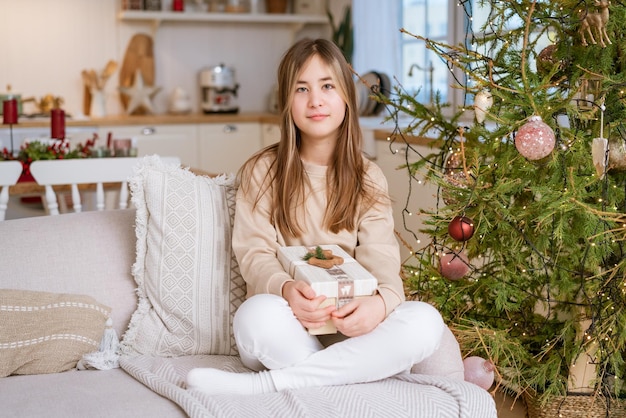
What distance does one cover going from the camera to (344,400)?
1.53 metres

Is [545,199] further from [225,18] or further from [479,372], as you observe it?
[225,18]

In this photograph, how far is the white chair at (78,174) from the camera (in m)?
2.71

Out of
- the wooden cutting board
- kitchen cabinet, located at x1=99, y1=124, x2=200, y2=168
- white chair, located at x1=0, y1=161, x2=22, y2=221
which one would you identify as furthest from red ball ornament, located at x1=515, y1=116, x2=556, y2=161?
the wooden cutting board

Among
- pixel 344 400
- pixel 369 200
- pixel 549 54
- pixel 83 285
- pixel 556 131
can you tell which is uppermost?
pixel 549 54

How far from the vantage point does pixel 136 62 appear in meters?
5.19

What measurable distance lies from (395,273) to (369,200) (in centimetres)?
19

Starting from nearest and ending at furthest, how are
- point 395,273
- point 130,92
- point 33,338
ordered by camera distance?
point 33,338
point 395,273
point 130,92

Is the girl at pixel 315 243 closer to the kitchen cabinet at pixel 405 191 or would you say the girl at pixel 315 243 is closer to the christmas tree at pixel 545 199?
the christmas tree at pixel 545 199

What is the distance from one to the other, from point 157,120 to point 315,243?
3110 millimetres

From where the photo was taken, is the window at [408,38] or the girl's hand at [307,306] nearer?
the girl's hand at [307,306]

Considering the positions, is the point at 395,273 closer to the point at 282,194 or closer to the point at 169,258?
the point at 282,194

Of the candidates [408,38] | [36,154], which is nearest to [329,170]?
[36,154]

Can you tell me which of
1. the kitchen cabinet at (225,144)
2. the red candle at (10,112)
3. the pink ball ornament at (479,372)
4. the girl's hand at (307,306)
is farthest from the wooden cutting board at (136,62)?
the girl's hand at (307,306)

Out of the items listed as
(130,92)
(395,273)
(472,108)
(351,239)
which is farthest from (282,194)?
(130,92)
